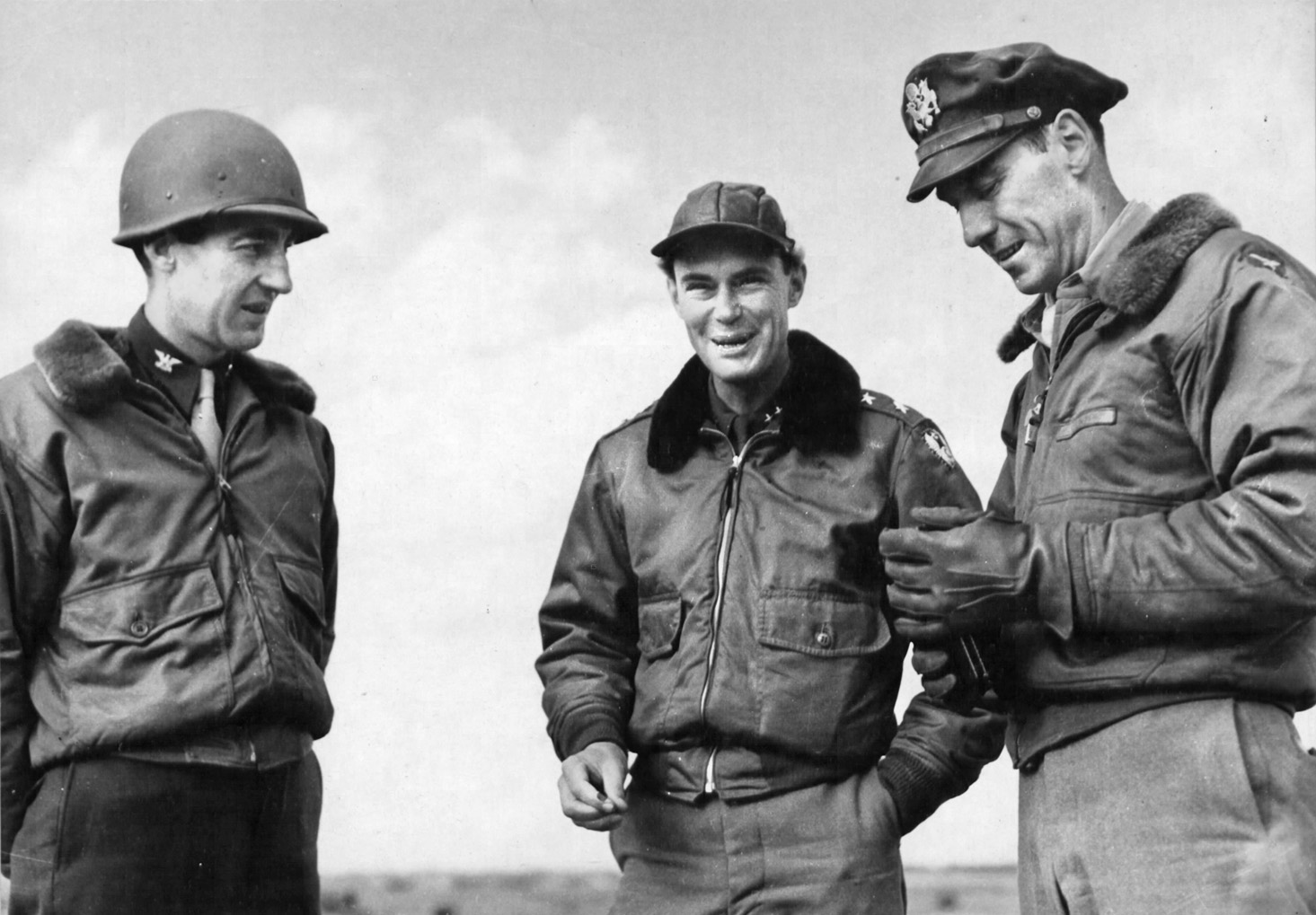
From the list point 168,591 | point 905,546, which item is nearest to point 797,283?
point 905,546

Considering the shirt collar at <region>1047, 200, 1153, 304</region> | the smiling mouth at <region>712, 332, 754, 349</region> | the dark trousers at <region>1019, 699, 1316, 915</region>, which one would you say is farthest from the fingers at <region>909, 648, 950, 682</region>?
the smiling mouth at <region>712, 332, 754, 349</region>

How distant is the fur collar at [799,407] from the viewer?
334 cm

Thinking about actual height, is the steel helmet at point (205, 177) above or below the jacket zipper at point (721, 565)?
above

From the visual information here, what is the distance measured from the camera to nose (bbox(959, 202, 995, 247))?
3.00 metres

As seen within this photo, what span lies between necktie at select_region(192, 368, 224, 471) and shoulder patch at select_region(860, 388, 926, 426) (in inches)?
54.3

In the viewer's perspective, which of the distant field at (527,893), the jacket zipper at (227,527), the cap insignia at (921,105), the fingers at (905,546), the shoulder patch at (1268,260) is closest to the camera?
the shoulder patch at (1268,260)

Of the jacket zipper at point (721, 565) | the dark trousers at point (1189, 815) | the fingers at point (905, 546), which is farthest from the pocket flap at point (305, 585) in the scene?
the dark trousers at point (1189, 815)

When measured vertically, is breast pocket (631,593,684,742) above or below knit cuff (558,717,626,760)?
above

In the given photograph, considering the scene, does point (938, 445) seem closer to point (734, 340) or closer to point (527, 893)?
point (734, 340)

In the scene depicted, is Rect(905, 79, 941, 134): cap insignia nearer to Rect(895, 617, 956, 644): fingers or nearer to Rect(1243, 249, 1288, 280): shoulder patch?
Rect(1243, 249, 1288, 280): shoulder patch

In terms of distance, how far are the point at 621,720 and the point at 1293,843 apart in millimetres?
1346

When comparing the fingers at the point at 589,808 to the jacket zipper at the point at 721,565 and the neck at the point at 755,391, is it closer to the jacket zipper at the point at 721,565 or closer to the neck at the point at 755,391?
the jacket zipper at the point at 721,565

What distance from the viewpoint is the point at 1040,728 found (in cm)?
274

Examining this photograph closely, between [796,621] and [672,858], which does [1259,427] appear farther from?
[672,858]
